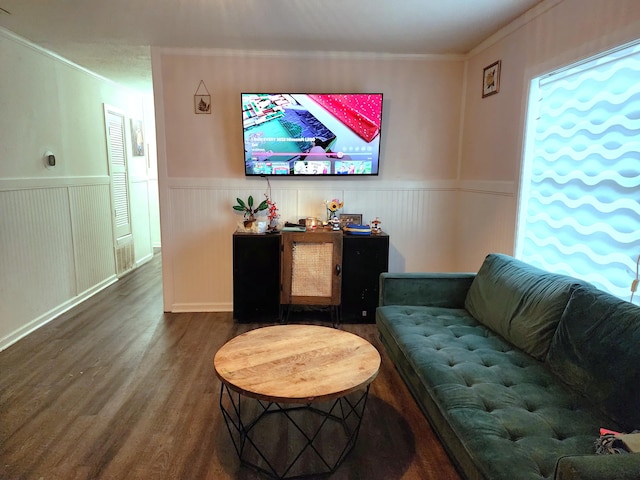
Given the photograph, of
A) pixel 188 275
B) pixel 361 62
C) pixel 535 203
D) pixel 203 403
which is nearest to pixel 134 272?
pixel 188 275

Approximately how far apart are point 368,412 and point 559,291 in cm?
119

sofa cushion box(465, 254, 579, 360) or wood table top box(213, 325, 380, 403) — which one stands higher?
sofa cushion box(465, 254, 579, 360)

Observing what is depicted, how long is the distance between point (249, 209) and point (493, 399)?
255 centimetres

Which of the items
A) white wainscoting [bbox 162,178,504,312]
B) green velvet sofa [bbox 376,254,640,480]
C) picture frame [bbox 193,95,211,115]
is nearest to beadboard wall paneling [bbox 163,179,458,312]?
white wainscoting [bbox 162,178,504,312]

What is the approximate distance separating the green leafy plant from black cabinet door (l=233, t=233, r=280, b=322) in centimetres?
28

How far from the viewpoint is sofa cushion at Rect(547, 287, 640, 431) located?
4.71 feet

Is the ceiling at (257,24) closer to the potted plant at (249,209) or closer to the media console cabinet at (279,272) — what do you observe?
the potted plant at (249,209)

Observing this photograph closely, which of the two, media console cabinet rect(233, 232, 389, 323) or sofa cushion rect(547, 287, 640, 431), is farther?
media console cabinet rect(233, 232, 389, 323)

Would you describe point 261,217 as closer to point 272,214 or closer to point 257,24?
point 272,214

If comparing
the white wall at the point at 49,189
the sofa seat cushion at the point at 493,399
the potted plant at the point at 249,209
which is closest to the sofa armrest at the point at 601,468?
the sofa seat cushion at the point at 493,399

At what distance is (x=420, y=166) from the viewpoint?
377 cm

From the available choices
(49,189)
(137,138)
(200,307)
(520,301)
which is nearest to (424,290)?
(520,301)

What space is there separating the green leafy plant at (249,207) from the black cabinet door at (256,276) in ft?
0.92

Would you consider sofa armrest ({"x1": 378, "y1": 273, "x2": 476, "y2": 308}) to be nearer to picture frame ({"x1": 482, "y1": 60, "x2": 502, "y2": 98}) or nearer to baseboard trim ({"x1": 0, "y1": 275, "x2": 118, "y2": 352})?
picture frame ({"x1": 482, "y1": 60, "x2": 502, "y2": 98})
